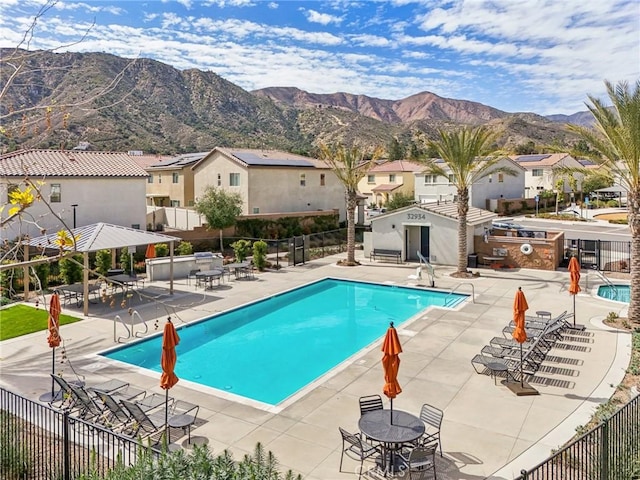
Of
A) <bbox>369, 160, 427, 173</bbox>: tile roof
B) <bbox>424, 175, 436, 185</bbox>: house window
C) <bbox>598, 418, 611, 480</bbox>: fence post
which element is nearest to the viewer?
<bbox>598, 418, 611, 480</bbox>: fence post

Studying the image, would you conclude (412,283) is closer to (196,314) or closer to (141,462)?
(196,314)

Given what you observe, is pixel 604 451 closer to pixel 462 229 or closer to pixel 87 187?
pixel 462 229

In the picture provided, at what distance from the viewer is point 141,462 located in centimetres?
630

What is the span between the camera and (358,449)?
9.12 meters

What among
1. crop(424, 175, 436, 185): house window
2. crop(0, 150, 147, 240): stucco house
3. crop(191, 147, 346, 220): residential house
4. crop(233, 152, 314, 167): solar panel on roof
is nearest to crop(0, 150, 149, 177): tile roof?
crop(0, 150, 147, 240): stucco house

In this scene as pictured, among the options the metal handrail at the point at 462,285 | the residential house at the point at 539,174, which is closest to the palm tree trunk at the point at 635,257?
the metal handrail at the point at 462,285

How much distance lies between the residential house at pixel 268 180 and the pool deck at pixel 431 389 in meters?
20.7

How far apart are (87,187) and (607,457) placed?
101 ft

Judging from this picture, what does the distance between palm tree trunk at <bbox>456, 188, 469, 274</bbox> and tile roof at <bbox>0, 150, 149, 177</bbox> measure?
2128 cm

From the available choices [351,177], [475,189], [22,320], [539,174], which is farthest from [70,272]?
→ [539,174]

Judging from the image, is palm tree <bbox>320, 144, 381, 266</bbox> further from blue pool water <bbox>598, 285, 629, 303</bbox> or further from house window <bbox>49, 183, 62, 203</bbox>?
house window <bbox>49, 183, 62, 203</bbox>

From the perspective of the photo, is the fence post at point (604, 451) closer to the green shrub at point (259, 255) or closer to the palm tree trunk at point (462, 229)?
the palm tree trunk at point (462, 229)

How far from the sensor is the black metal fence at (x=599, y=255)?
87.2ft

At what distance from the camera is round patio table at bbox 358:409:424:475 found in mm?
8344
